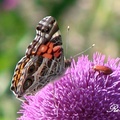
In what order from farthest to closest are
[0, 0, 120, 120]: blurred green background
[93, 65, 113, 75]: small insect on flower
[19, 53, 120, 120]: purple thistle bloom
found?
[0, 0, 120, 120]: blurred green background, [93, 65, 113, 75]: small insect on flower, [19, 53, 120, 120]: purple thistle bloom

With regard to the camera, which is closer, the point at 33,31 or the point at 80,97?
the point at 80,97

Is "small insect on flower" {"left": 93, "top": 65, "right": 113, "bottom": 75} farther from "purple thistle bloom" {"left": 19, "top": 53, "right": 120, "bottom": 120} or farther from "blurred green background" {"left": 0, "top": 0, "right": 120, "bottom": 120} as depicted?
"blurred green background" {"left": 0, "top": 0, "right": 120, "bottom": 120}

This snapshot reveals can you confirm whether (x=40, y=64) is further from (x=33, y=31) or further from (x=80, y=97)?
(x=33, y=31)

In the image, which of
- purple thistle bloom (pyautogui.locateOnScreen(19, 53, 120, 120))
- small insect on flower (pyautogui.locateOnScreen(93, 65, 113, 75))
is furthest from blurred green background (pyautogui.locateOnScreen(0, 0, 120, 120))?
small insect on flower (pyautogui.locateOnScreen(93, 65, 113, 75))

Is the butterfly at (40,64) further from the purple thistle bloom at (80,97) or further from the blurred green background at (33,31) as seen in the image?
the blurred green background at (33,31)

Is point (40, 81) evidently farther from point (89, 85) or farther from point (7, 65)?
point (7, 65)

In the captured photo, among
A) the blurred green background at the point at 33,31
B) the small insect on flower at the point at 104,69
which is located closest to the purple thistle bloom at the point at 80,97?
the small insect on flower at the point at 104,69

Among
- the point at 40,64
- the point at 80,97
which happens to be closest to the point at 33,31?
the point at 40,64
